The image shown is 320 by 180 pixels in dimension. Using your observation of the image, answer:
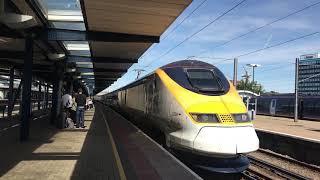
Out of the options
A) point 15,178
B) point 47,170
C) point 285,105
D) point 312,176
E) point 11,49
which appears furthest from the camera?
point 285,105

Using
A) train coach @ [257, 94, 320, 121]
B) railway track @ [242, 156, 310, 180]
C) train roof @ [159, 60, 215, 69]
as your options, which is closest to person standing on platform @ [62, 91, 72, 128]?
train roof @ [159, 60, 215, 69]

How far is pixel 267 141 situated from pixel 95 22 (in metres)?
9.79

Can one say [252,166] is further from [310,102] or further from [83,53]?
[310,102]

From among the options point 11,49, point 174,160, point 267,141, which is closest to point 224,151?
point 174,160

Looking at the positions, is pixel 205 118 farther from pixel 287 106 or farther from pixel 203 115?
pixel 287 106

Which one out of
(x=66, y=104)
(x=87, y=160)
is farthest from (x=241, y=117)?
(x=66, y=104)

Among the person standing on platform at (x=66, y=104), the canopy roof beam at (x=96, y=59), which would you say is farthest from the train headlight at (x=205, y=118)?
the canopy roof beam at (x=96, y=59)

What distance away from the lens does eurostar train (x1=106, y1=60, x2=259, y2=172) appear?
1063 cm

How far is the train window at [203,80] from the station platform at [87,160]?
77.3 inches

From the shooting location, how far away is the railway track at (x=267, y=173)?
40.8 feet

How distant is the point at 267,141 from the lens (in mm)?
20656

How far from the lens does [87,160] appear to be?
1096cm

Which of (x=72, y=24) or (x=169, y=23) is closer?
(x=169, y=23)

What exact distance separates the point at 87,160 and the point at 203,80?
3.76 metres
